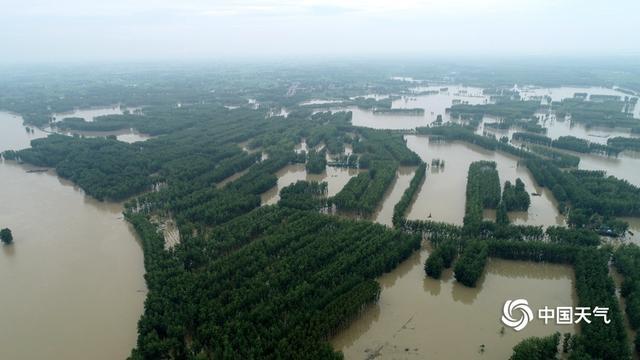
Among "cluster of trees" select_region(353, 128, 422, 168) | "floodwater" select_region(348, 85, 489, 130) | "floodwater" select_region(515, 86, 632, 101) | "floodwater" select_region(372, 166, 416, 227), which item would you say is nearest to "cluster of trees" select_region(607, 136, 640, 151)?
"floodwater" select_region(348, 85, 489, 130)

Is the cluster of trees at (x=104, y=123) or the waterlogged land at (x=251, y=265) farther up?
the cluster of trees at (x=104, y=123)

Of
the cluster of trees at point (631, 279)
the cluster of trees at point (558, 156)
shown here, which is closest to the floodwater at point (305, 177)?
the cluster of trees at point (558, 156)

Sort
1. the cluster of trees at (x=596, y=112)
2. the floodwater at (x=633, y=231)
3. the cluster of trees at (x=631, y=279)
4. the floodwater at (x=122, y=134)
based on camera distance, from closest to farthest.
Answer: the cluster of trees at (x=631, y=279)
the floodwater at (x=633, y=231)
the floodwater at (x=122, y=134)
the cluster of trees at (x=596, y=112)

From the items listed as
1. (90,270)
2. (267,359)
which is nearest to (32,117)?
(90,270)

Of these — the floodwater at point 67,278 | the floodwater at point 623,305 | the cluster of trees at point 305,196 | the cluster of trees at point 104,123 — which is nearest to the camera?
the floodwater at point 623,305

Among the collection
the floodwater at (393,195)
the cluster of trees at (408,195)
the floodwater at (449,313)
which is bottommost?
the floodwater at (449,313)

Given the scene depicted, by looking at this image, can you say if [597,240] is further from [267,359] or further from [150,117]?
[150,117]

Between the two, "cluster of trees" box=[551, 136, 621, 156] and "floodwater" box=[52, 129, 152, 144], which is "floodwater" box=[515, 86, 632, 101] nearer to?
"cluster of trees" box=[551, 136, 621, 156]

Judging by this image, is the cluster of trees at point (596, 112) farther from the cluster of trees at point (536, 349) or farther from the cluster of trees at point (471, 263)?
the cluster of trees at point (536, 349)
